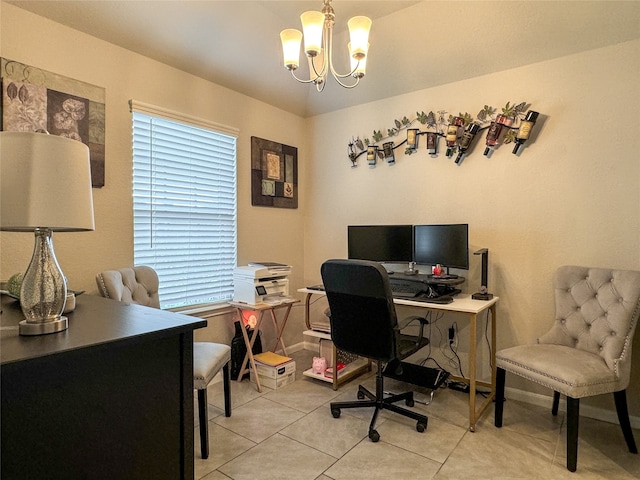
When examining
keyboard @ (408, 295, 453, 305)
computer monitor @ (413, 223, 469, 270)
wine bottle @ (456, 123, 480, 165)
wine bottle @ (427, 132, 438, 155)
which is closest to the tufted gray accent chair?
keyboard @ (408, 295, 453, 305)

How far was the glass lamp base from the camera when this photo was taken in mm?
1040

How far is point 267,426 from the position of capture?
7.77 feet

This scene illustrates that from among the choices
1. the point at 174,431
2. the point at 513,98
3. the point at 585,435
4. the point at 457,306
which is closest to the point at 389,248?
the point at 457,306

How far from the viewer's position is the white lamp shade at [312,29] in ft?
5.92

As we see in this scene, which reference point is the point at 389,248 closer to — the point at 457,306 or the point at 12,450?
the point at 457,306

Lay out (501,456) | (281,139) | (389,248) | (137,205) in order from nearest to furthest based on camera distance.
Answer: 1. (501,456)
2. (137,205)
3. (389,248)
4. (281,139)

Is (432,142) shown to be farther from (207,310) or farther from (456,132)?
(207,310)

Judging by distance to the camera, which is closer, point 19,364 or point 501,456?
point 19,364

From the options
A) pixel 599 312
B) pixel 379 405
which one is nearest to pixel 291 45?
pixel 379 405

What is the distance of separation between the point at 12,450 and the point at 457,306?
2.24 meters

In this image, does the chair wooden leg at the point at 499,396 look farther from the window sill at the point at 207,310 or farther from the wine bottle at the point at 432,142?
the window sill at the point at 207,310

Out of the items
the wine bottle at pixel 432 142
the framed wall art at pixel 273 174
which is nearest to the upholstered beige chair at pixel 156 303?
the framed wall art at pixel 273 174

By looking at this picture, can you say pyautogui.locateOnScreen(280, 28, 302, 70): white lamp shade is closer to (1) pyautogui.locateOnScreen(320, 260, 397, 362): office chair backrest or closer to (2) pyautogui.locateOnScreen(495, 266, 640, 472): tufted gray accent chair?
(1) pyautogui.locateOnScreen(320, 260, 397, 362): office chair backrest

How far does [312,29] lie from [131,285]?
183 cm
